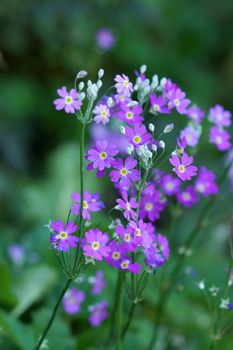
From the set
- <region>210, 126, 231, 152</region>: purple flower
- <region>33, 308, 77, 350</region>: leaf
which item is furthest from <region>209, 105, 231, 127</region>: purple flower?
<region>33, 308, 77, 350</region>: leaf

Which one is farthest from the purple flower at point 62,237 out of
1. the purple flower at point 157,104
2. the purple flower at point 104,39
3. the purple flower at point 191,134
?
the purple flower at point 104,39

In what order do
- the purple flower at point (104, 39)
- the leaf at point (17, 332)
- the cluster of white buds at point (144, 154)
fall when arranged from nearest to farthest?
the cluster of white buds at point (144, 154)
the leaf at point (17, 332)
the purple flower at point (104, 39)

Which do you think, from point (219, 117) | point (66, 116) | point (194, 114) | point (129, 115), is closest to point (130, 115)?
point (129, 115)

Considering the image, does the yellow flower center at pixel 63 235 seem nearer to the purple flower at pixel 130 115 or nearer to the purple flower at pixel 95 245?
the purple flower at pixel 95 245

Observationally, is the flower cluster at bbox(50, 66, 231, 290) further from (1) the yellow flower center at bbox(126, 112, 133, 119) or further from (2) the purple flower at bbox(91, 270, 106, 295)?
(2) the purple flower at bbox(91, 270, 106, 295)

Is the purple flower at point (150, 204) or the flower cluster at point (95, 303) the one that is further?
the flower cluster at point (95, 303)

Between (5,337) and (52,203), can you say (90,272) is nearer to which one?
(5,337)
